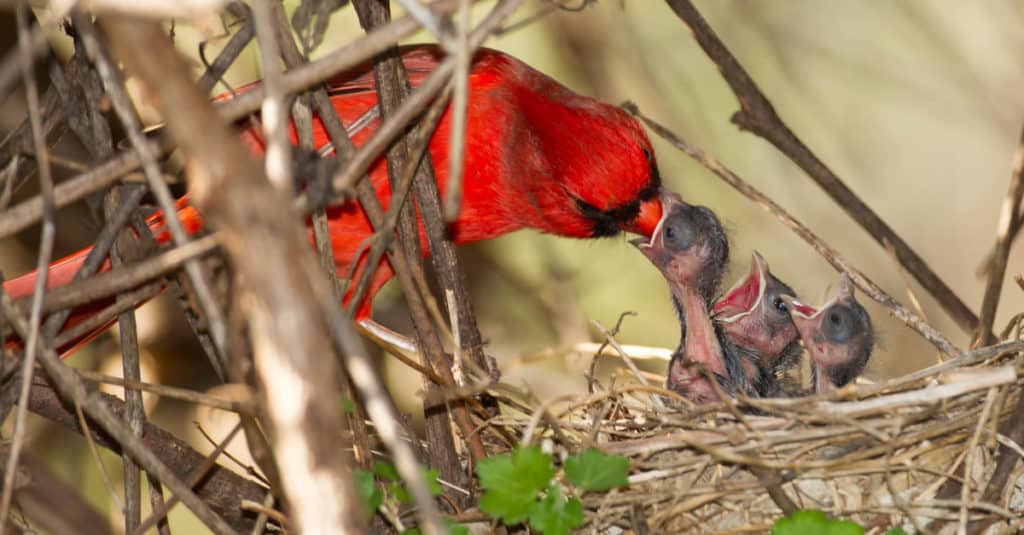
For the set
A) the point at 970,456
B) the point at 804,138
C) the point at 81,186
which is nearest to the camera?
the point at 81,186

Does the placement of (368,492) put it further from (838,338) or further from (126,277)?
(838,338)

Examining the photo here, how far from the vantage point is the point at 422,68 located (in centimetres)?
312

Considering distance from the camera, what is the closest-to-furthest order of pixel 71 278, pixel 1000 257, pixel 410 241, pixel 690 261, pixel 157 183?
pixel 157 183
pixel 410 241
pixel 71 278
pixel 1000 257
pixel 690 261

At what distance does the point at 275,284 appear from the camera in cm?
104

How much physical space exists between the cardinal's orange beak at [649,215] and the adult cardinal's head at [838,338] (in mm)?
484

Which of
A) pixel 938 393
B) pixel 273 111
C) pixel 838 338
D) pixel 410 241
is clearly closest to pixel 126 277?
pixel 273 111

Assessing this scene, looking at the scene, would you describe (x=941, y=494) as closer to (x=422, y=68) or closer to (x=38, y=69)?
(x=422, y=68)

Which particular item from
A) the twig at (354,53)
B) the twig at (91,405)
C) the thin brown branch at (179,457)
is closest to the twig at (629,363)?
the thin brown branch at (179,457)

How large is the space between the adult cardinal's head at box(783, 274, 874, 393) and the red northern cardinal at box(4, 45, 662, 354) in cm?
57

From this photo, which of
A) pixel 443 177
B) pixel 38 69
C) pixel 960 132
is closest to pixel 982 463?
pixel 443 177

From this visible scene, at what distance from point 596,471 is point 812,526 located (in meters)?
0.39

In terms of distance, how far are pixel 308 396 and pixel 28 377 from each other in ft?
2.71

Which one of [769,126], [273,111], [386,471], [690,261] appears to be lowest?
[386,471]

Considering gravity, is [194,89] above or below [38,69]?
below
